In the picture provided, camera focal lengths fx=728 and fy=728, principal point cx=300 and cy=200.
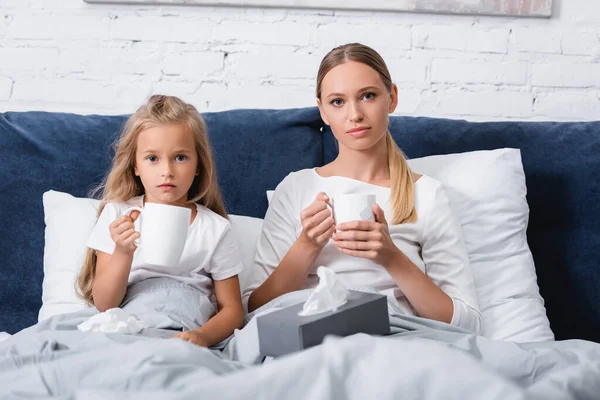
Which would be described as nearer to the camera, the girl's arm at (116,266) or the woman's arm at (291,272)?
the girl's arm at (116,266)

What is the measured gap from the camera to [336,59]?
1.61m

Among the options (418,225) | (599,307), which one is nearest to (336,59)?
(418,225)

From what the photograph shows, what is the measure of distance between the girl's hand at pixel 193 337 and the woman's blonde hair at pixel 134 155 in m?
0.34

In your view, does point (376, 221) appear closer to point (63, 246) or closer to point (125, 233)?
point (125, 233)

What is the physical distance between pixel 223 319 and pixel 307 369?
2.09 feet

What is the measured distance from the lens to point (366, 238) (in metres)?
1.36

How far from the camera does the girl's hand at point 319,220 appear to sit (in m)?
1.42

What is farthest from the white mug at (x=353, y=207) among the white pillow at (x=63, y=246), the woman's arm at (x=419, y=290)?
the white pillow at (x=63, y=246)

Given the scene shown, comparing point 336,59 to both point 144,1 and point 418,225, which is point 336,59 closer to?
point 418,225

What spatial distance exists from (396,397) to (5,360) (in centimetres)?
64

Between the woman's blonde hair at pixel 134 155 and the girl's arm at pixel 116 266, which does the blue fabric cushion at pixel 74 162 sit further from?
the girl's arm at pixel 116 266

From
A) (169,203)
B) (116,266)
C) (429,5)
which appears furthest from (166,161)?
(429,5)

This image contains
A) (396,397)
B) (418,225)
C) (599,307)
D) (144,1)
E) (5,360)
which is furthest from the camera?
(144,1)

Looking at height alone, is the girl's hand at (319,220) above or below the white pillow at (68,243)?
above
